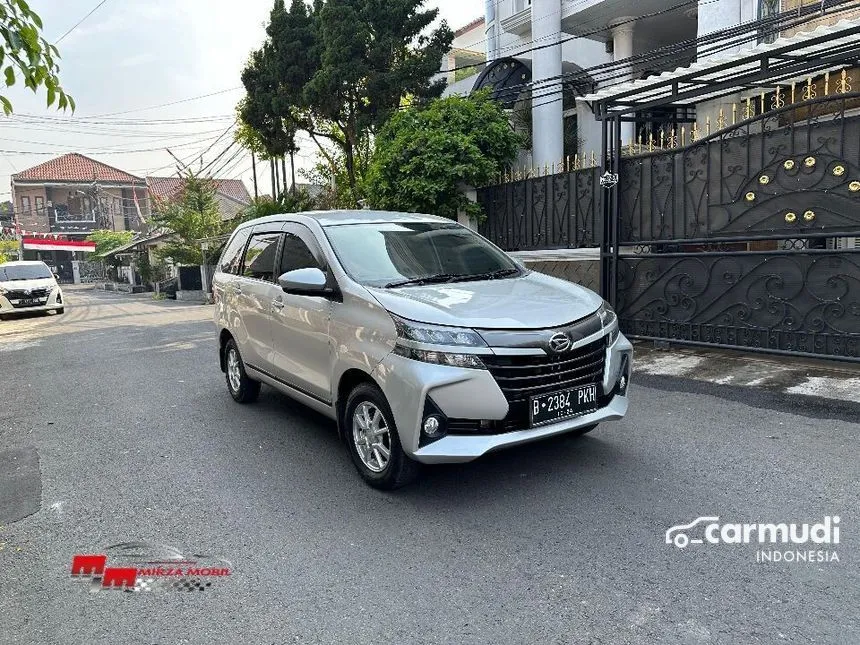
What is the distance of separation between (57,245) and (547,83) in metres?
54.6

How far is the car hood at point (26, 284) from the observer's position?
1835 cm

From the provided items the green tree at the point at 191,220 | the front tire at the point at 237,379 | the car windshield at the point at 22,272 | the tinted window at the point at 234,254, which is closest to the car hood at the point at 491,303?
the tinted window at the point at 234,254

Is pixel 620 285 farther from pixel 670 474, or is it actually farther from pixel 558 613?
pixel 558 613

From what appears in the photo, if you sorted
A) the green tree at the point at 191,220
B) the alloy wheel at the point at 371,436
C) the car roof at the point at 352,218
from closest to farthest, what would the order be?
the alloy wheel at the point at 371,436
the car roof at the point at 352,218
the green tree at the point at 191,220

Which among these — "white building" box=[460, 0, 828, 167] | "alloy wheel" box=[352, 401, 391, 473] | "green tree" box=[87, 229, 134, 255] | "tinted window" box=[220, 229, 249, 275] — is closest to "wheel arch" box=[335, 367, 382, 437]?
"alloy wheel" box=[352, 401, 391, 473]

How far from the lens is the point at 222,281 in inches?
247

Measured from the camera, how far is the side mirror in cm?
419

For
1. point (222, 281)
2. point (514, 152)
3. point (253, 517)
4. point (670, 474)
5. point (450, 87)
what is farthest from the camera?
point (450, 87)

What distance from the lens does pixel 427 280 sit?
433 cm

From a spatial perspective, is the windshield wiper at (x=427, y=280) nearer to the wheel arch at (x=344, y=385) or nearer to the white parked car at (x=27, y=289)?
the wheel arch at (x=344, y=385)

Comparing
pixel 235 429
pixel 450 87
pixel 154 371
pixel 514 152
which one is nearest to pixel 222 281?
pixel 235 429

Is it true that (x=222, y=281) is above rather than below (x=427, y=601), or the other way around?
above

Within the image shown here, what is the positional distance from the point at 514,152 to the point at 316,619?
31.1ft

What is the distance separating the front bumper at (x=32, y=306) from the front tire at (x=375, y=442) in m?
18.3
